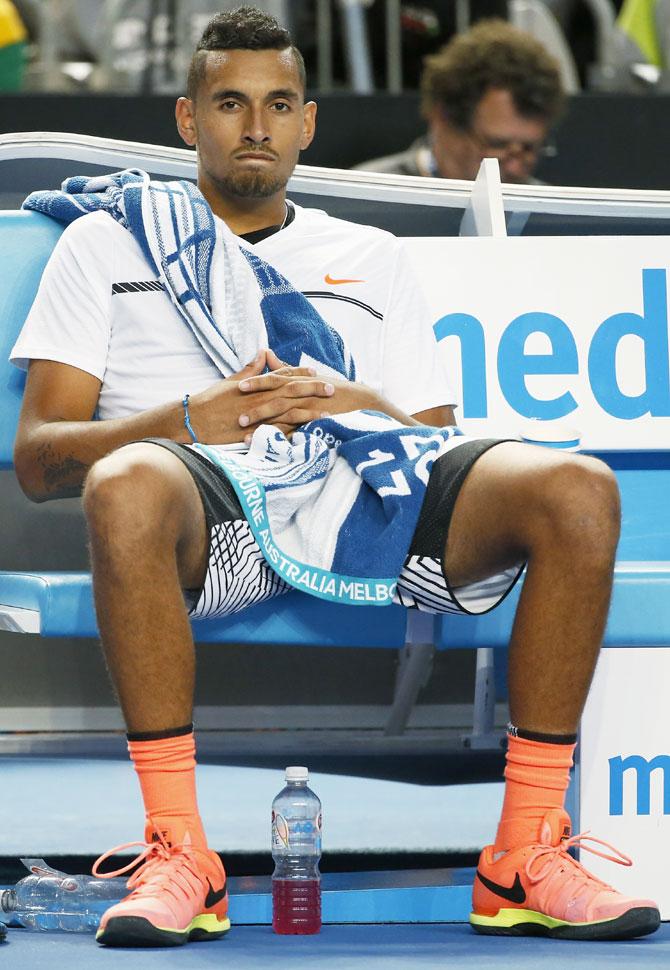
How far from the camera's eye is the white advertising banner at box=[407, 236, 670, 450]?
2586 millimetres

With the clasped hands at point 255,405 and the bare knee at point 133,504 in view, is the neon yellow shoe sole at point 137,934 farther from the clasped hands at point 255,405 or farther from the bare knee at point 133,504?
the clasped hands at point 255,405

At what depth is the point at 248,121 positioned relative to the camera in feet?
7.39

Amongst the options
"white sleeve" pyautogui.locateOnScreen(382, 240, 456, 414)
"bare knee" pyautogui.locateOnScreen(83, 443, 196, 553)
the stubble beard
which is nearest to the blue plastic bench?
"bare knee" pyautogui.locateOnScreen(83, 443, 196, 553)

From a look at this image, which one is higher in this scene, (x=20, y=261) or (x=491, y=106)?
(x=491, y=106)

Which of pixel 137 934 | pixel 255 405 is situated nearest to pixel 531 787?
pixel 137 934

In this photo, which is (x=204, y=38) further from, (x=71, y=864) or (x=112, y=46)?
(x=112, y=46)

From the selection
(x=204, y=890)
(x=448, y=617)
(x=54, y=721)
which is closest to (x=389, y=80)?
(x=54, y=721)

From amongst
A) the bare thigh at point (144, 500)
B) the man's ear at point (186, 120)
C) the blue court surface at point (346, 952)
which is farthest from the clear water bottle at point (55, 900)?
the man's ear at point (186, 120)

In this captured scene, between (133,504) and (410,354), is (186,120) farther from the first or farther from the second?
(133,504)

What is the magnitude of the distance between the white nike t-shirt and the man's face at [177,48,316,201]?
96 mm

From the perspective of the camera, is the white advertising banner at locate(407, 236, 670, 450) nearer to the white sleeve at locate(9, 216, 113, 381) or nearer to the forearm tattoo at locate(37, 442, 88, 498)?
the white sleeve at locate(9, 216, 113, 381)

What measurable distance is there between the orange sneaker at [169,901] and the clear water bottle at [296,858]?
0.31ft

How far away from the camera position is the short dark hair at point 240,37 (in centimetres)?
229

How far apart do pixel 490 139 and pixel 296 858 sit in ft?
7.23
